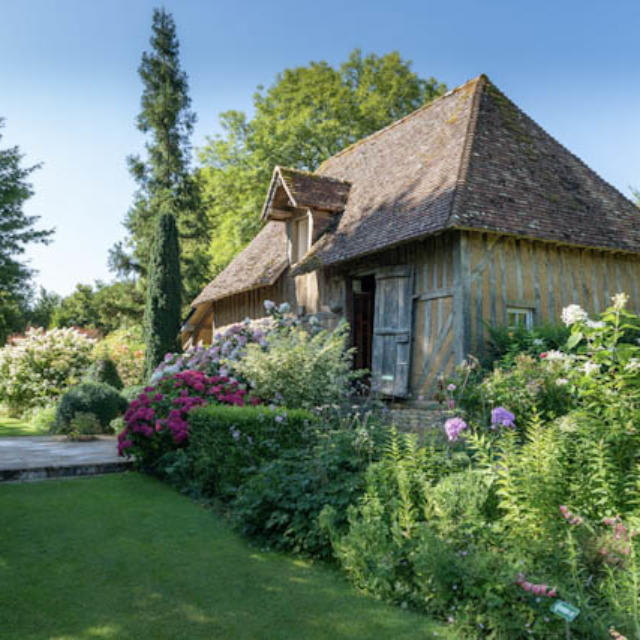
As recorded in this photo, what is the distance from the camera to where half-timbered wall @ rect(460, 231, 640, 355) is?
8.84m

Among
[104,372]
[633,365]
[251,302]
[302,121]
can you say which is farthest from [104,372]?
[302,121]

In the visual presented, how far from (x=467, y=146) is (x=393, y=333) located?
3646 mm

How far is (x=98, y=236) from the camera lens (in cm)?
2244

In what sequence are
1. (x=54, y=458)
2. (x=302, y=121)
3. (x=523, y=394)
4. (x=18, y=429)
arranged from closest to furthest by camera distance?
(x=523, y=394), (x=54, y=458), (x=18, y=429), (x=302, y=121)

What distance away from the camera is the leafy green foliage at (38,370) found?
1528 centimetres

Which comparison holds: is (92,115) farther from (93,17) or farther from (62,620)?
(62,620)

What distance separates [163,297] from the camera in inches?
659

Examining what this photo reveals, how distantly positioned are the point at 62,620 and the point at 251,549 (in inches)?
66.8

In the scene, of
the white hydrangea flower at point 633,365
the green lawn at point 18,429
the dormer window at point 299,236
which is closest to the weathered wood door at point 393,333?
the dormer window at point 299,236

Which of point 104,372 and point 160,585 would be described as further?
point 104,372

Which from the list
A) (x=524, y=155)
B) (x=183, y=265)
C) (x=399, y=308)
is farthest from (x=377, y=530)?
(x=183, y=265)

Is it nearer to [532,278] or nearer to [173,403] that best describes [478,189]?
[532,278]

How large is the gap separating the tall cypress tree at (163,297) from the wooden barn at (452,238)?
4.32 metres

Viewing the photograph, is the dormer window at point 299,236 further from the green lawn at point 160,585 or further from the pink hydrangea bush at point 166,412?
the green lawn at point 160,585
